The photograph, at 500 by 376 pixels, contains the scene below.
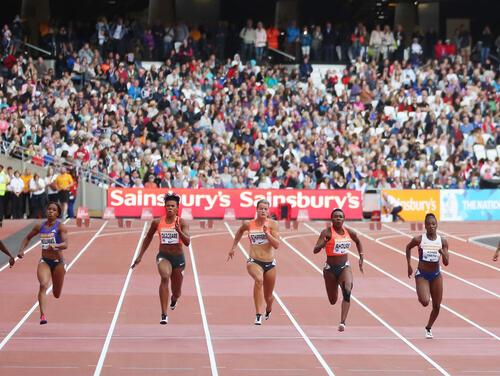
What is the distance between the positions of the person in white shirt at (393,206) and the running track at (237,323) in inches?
383

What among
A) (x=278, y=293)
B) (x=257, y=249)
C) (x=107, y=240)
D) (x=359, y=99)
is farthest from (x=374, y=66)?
(x=257, y=249)

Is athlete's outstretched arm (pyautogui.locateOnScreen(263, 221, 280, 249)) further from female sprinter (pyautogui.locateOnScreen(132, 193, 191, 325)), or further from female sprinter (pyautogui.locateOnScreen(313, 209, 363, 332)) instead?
female sprinter (pyautogui.locateOnScreen(132, 193, 191, 325))

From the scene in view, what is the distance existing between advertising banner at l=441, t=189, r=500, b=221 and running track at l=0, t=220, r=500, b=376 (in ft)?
34.6

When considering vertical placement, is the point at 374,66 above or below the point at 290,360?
above

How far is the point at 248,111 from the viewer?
42594mm

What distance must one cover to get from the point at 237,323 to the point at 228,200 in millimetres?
20723

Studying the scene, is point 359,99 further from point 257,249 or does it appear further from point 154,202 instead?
point 257,249

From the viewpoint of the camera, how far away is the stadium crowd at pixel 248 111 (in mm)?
39469

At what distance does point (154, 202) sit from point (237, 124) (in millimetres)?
4777

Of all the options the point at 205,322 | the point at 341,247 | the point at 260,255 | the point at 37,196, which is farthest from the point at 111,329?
the point at 37,196

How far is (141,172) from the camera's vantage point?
3956cm

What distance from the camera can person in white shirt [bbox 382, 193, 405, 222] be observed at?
39688 millimetres

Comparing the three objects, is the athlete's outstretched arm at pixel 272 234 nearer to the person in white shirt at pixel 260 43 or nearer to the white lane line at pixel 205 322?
the white lane line at pixel 205 322

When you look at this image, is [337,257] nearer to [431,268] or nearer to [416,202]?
[431,268]
